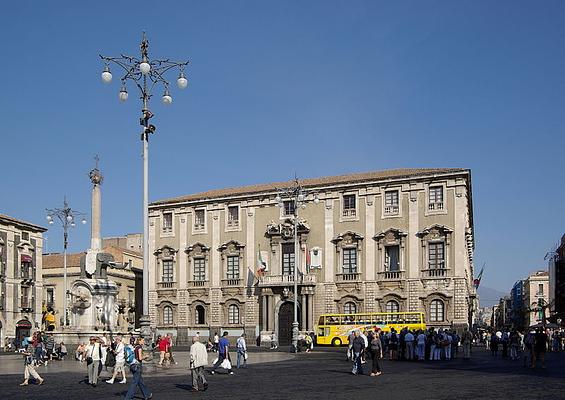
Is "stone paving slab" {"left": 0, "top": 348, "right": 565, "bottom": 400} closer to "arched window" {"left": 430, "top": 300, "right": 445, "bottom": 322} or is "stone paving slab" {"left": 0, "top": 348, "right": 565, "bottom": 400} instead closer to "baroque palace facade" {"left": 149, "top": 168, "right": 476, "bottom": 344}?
"arched window" {"left": 430, "top": 300, "right": 445, "bottom": 322}

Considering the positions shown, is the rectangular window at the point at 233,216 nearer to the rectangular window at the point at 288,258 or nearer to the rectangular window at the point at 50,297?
the rectangular window at the point at 288,258

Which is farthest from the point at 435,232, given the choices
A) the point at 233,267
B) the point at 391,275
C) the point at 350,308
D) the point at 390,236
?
the point at 233,267

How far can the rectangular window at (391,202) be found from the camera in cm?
5634

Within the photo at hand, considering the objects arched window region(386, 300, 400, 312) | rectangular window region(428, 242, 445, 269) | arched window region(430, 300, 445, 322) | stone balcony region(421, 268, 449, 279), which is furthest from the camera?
arched window region(386, 300, 400, 312)

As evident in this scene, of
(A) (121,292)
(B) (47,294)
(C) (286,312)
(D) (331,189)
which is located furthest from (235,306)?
(B) (47,294)

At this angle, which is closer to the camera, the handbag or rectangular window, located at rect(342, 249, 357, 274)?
the handbag

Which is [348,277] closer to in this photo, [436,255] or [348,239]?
[348,239]

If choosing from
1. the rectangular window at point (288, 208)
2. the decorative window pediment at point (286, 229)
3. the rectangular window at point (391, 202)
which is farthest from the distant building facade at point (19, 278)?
the rectangular window at point (391, 202)

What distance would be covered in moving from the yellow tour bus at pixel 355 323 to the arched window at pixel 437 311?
922 mm

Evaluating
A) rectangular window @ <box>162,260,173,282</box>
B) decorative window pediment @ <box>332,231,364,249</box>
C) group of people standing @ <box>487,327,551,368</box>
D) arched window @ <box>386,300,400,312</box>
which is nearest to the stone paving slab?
group of people standing @ <box>487,327,551,368</box>

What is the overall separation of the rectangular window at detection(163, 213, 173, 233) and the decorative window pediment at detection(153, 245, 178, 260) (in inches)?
59.4

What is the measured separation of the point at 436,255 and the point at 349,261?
6442 millimetres

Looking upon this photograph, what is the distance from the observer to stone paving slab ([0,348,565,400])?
18406mm

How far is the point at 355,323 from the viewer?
5434 cm
